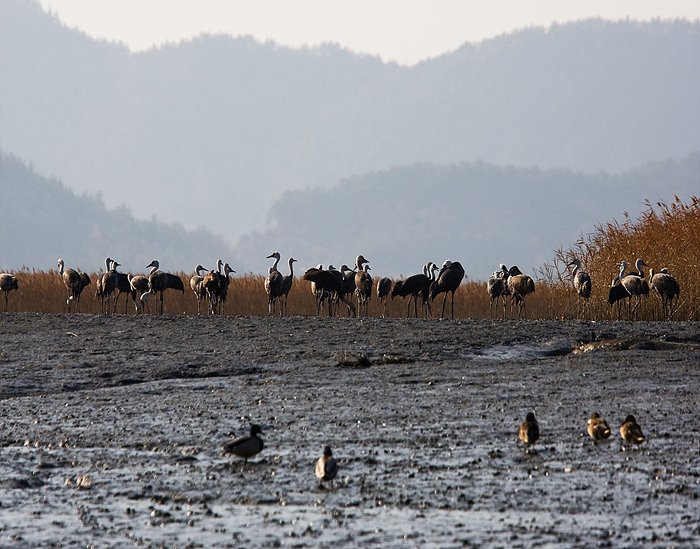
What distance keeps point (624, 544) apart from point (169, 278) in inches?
977

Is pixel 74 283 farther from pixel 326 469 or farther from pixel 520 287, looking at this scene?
pixel 326 469

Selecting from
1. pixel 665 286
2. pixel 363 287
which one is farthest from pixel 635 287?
pixel 363 287

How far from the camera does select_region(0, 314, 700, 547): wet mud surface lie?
703 cm

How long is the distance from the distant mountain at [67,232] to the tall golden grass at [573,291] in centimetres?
13631

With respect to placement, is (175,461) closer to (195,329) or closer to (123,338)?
(123,338)

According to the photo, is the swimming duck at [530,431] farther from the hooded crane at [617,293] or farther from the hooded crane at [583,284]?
the hooded crane at [583,284]

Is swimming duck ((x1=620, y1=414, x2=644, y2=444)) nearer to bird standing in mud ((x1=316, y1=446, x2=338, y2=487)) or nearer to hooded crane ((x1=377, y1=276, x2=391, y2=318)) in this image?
bird standing in mud ((x1=316, y1=446, x2=338, y2=487))

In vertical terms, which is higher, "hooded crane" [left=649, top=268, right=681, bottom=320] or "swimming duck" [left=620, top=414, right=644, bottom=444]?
"hooded crane" [left=649, top=268, right=681, bottom=320]

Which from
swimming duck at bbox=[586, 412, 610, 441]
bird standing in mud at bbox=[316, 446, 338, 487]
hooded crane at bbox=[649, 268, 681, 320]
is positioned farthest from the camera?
hooded crane at bbox=[649, 268, 681, 320]

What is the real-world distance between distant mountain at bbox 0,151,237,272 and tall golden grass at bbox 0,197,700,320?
136310 millimetres

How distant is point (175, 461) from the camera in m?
9.11

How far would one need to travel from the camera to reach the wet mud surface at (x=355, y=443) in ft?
23.1

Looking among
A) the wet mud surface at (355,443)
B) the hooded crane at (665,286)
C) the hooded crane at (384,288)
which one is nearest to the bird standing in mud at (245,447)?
the wet mud surface at (355,443)

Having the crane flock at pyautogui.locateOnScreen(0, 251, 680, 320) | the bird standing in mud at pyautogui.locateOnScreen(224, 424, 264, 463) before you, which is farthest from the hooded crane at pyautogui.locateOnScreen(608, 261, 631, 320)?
the bird standing in mud at pyautogui.locateOnScreen(224, 424, 264, 463)
